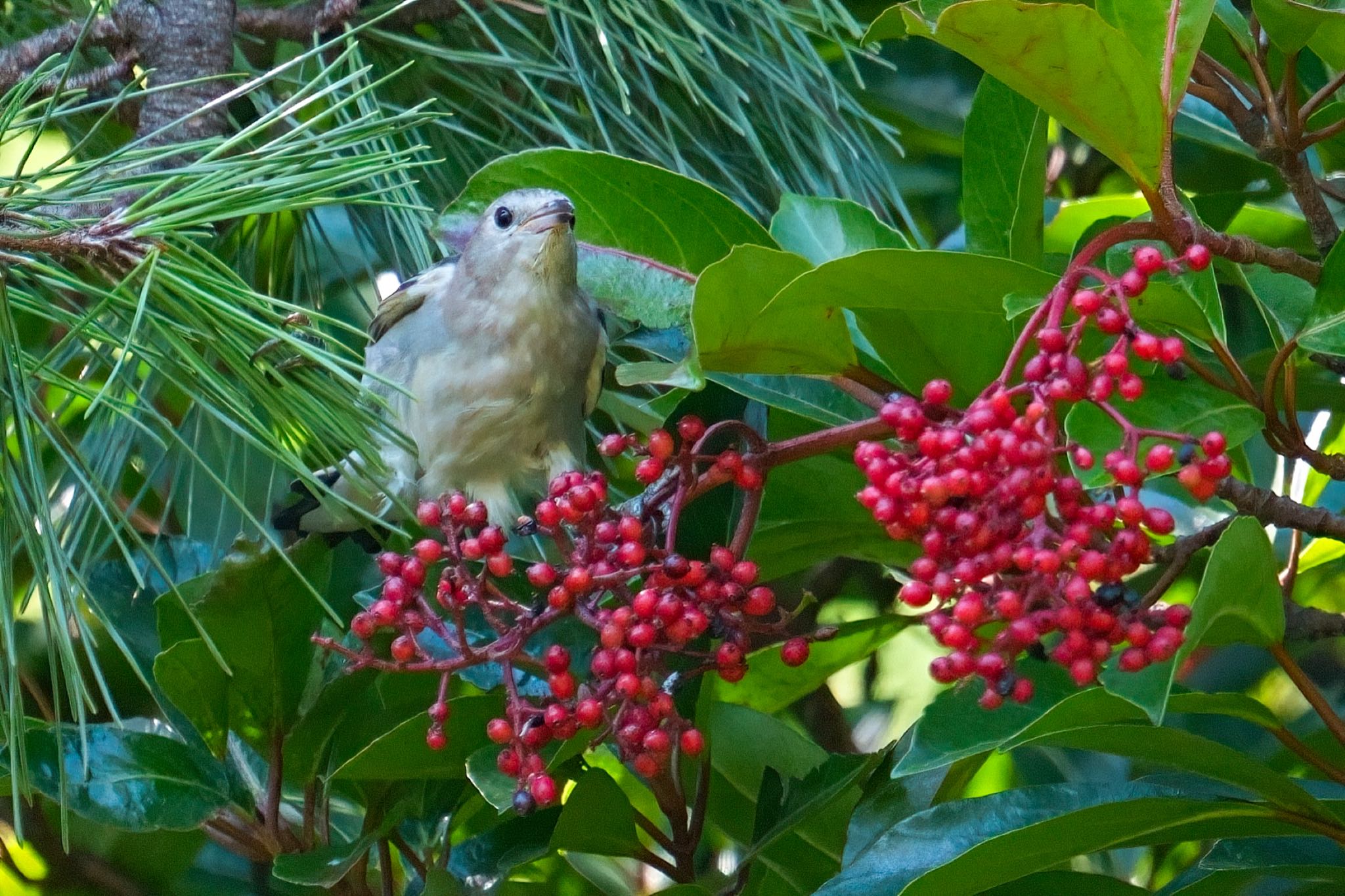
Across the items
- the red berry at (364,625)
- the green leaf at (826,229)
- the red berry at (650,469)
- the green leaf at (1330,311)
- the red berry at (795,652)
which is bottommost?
the red berry at (795,652)

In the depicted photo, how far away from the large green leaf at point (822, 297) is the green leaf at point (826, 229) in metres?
0.14

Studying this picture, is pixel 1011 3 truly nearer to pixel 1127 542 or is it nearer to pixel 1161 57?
pixel 1161 57

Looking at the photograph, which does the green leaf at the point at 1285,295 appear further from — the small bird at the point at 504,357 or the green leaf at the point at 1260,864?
the small bird at the point at 504,357

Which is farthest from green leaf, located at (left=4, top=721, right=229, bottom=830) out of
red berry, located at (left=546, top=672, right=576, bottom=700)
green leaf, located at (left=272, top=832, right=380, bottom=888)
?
red berry, located at (left=546, top=672, right=576, bottom=700)

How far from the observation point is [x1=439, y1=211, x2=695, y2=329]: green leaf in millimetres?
1378

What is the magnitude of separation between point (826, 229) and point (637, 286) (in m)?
0.19

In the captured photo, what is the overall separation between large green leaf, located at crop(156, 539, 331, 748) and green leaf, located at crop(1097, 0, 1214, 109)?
87 centimetres

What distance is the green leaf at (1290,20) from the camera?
48.0 inches

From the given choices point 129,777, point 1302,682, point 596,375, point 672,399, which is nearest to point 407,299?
point 596,375

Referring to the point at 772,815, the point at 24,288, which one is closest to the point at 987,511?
the point at 772,815

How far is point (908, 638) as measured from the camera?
276cm

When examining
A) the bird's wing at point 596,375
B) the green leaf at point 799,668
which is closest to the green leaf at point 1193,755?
the green leaf at point 799,668

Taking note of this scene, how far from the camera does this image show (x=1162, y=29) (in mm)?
1100

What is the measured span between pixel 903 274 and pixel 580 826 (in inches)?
25.0
